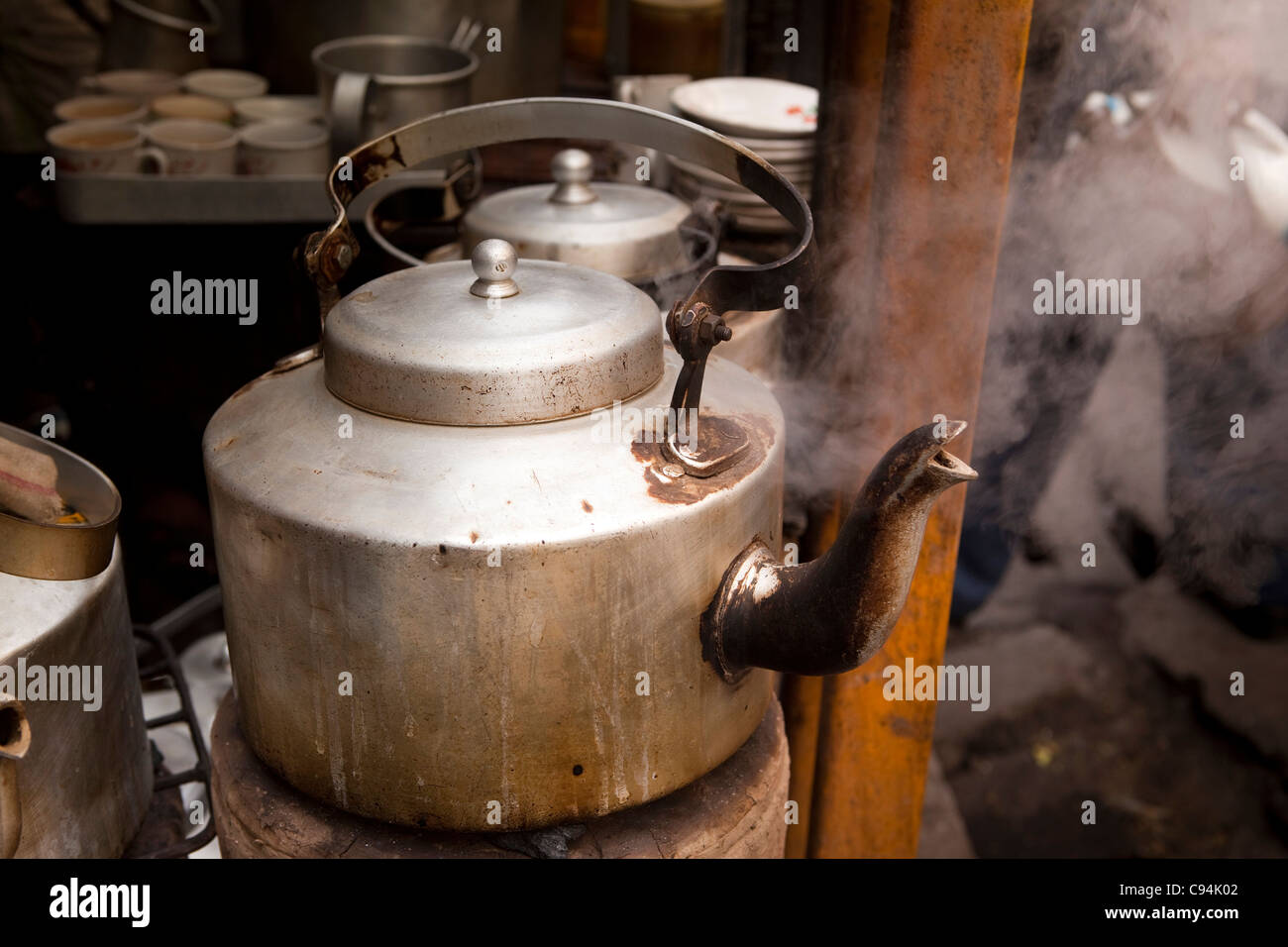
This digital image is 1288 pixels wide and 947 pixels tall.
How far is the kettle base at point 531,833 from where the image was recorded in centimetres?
138

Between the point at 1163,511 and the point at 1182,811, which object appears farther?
the point at 1163,511

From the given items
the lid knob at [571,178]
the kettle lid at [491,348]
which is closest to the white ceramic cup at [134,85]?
the lid knob at [571,178]

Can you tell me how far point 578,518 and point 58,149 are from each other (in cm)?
216

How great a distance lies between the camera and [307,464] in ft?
4.28

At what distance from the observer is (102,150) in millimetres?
2654

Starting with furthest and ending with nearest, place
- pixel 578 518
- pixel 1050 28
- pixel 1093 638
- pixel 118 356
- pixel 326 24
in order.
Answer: pixel 1093 638
pixel 326 24
pixel 118 356
pixel 1050 28
pixel 578 518

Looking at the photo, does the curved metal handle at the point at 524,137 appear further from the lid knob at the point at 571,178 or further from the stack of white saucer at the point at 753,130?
the stack of white saucer at the point at 753,130

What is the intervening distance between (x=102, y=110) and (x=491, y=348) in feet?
7.53

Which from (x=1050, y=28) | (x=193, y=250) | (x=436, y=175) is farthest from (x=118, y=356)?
(x=1050, y=28)

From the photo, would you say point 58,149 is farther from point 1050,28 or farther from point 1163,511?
point 1163,511

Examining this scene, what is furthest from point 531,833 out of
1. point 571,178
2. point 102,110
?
point 102,110

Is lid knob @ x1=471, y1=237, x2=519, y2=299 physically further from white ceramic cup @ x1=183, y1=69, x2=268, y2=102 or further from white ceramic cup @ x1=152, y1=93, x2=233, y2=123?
white ceramic cup @ x1=183, y1=69, x2=268, y2=102

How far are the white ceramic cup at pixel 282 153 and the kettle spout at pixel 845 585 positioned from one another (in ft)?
6.11

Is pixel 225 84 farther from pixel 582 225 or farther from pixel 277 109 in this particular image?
pixel 582 225
